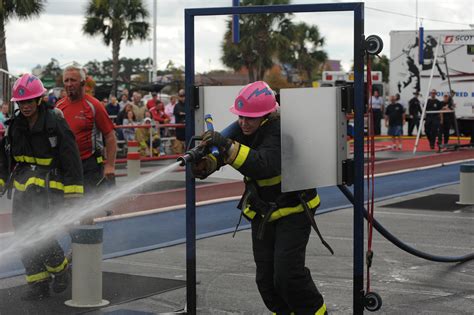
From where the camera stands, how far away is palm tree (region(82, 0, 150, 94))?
158ft

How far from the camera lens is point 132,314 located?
7102mm

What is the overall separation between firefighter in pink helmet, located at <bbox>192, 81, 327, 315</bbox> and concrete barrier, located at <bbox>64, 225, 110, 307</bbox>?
145 centimetres

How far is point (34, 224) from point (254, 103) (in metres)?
2.47

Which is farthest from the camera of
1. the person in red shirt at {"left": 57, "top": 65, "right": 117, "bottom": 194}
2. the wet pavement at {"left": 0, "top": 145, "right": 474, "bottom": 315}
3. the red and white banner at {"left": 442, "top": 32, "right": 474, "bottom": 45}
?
the red and white banner at {"left": 442, "top": 32, "right": 474, "bottom": 45}

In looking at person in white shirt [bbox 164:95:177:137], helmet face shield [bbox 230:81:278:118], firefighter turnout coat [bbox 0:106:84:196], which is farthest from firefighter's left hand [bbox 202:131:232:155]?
person in white shirt [bbox 164:95:177:137]

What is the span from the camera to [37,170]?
7562mm

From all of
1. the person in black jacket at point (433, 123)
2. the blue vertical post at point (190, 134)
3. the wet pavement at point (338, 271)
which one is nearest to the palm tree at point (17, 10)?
the person in black jacket at point (433, 123)

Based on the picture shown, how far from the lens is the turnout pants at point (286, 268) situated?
596 cm

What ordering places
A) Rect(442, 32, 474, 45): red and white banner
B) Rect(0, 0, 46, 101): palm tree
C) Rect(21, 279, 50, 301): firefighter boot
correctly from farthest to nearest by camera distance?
Rect(0, 0, 46, 101): palm tree < Rect(442, 32, 474, 45): red and white banner < Rect(21, 279, 50, 301): firefighter boot

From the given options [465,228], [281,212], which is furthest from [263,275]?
[465,228]

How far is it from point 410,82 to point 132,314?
94.4ft

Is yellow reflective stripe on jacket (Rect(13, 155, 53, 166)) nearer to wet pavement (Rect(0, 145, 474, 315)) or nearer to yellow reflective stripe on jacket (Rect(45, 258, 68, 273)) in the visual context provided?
yellow reflective stripe on jacket (Rect(45, 258, 68, 273))

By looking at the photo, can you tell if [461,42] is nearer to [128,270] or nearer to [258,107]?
[128,270]

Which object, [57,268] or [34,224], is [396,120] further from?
[34,224]
